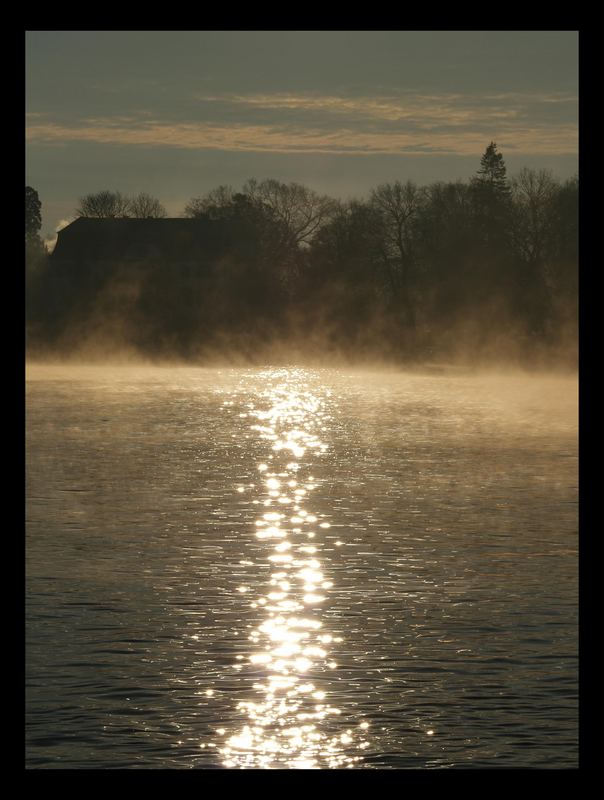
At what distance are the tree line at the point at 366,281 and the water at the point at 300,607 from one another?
190 feet

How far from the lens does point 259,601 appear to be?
15023mm

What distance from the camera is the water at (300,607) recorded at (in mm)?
10266

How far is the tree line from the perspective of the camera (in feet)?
302

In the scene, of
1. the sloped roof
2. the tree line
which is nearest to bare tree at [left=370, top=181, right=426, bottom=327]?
the tree line

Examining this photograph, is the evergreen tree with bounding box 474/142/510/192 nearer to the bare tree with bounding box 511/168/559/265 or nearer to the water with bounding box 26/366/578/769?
the bare tree with bounding box 511/168/559/265

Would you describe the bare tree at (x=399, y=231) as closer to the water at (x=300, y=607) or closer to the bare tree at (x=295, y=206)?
the bare tree at (x=295, y=206)

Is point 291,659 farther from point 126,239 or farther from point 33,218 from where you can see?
point 33,218

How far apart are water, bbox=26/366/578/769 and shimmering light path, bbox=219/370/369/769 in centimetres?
3

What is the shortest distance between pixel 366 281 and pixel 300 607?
8337 centimetres

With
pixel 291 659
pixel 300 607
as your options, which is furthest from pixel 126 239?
pixel 291 659

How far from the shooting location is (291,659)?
1245 cm

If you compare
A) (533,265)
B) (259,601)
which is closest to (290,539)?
(259,601)

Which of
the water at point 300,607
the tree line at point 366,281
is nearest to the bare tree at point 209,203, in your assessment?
the tree line at point 366,281

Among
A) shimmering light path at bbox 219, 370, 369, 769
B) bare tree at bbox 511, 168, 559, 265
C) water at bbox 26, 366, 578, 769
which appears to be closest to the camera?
shimmering light path at bbox 219, 370, 369, 769
